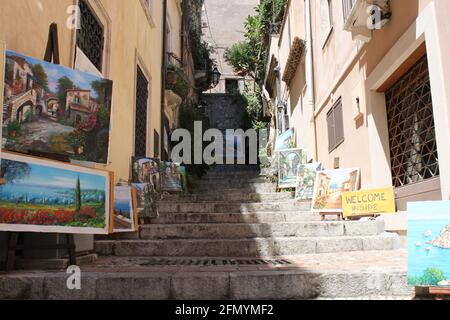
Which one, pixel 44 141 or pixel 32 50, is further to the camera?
pixel 32 50

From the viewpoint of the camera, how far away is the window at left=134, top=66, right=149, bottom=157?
29.0 ft

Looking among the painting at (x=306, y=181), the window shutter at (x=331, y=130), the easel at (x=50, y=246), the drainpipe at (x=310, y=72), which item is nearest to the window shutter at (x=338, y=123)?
the window shutter at (x=331, y=130)

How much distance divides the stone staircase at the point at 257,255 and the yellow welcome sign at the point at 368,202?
214 millimetres

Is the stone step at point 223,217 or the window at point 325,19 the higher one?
the window at point 325,19

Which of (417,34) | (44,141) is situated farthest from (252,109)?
(44,141)

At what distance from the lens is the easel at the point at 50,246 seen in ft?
11.9

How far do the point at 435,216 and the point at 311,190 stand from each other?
5.62 meters

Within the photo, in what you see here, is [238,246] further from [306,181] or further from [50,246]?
[306,181]

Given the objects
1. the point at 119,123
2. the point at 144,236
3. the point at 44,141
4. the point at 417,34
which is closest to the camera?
the point at 44,141

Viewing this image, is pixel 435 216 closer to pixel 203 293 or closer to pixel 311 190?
pixel 203 293

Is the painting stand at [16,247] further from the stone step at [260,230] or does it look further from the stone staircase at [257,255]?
the stone step at [260,230]

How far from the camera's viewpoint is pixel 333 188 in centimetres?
750

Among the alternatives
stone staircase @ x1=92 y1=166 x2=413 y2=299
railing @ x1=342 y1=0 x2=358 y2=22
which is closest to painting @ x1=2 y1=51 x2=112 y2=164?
stone staircase @ x1=92 y1=166 x2=413 y2=299

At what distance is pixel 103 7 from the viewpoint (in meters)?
6.62
